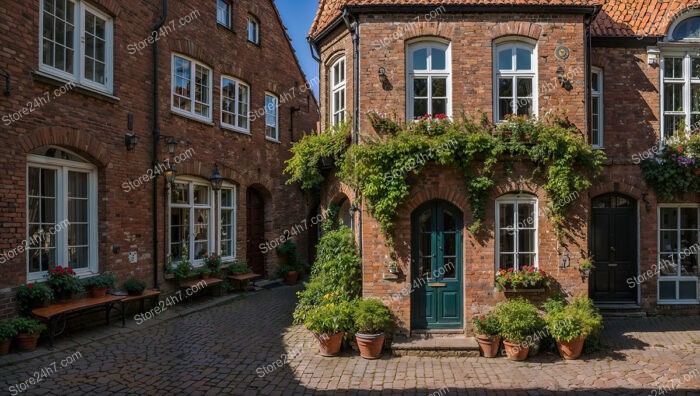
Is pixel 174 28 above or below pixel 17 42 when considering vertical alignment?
above

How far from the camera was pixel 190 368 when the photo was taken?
708 centimetres

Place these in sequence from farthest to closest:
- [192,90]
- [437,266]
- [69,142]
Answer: [192,90] < [437,266] < [69,142]

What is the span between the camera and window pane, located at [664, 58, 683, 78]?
10867 mm

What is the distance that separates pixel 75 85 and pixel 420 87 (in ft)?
→ 22.8

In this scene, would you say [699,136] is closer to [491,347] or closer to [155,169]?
[491,347]

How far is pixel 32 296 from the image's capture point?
7469 millimetres

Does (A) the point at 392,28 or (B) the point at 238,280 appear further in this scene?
(B) the point at 238,280

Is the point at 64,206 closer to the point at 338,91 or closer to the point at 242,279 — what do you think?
the point at 242,279

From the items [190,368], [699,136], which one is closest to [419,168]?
[190,368]

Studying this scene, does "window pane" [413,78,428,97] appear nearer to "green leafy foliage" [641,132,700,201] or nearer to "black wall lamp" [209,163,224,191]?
"green leafy foliage" [641,132,700,201]

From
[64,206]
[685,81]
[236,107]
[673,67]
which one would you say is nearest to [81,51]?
[64,206]

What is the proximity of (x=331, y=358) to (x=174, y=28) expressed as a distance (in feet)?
31.0

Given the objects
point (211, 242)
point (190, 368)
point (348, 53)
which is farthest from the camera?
A: point (211, 242)

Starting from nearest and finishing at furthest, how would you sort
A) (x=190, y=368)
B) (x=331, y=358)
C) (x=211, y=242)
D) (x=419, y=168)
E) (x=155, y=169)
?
(x=190, y=368), (x=331, y=358), (x=419, y=168), (x=155, y=169), (x=211, y=242)
